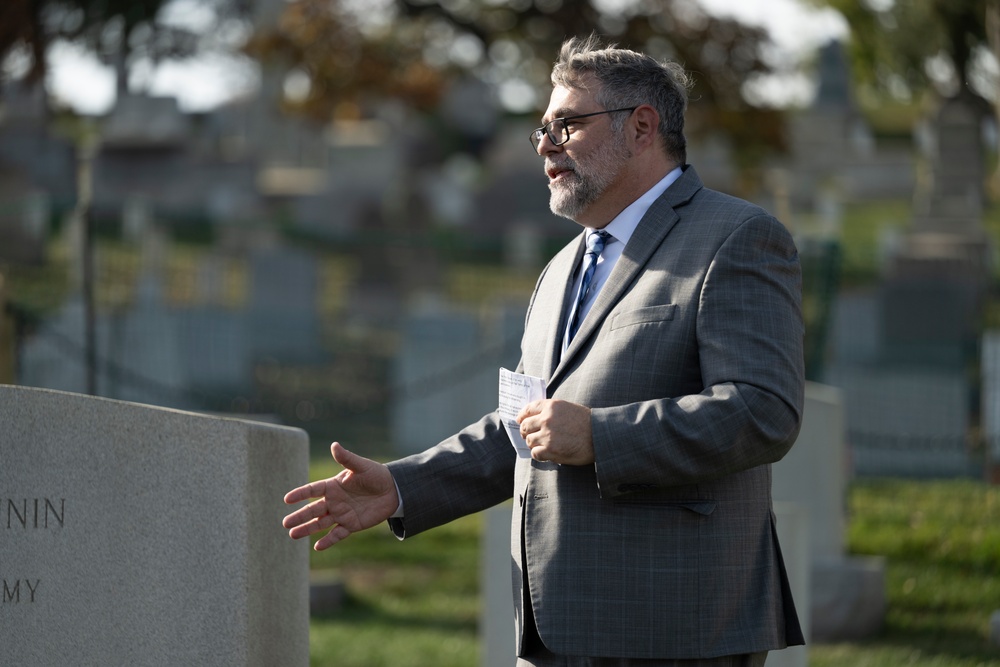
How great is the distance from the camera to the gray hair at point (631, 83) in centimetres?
301

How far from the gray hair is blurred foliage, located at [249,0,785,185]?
11663 mm

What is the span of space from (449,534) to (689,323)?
6815 millimetres

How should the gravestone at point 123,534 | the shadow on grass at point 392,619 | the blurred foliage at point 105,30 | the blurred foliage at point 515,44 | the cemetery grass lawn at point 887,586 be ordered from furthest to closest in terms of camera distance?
1. the blurred foliage at point 515,44
2. the blurred foliage at point 105,30
3. the shadow on grass at point 392,619
4. the cemetery grass lawn at point 887,586
5. the gravestone at point 123,534

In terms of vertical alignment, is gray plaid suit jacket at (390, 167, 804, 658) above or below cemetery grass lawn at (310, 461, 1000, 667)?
above

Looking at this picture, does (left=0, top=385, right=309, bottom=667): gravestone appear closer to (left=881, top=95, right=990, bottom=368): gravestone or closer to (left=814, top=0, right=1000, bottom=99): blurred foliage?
(left=881, top=95, right=990, bottom=368): gravestone

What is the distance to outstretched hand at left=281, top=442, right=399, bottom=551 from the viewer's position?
3119mm

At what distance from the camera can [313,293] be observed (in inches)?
632

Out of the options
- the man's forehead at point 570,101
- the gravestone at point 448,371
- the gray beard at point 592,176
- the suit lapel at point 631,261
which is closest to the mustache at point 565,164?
the gray beard at point 592,176

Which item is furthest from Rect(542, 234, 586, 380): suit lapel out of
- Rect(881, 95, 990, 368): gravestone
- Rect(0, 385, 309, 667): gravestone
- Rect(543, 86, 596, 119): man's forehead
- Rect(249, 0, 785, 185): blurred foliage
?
Rect(249, 0, 785, 185): blurred foliage

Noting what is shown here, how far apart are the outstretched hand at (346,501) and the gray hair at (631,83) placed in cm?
104

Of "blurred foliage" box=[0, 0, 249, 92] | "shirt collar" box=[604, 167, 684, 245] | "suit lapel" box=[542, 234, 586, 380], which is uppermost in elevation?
"blurred foliage" box=[0, 0, 249, 92]

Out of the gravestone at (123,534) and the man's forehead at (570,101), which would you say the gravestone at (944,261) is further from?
the gravestone at (123,534)

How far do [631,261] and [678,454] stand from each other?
20.7 inches

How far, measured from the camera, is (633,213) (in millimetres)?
3082
